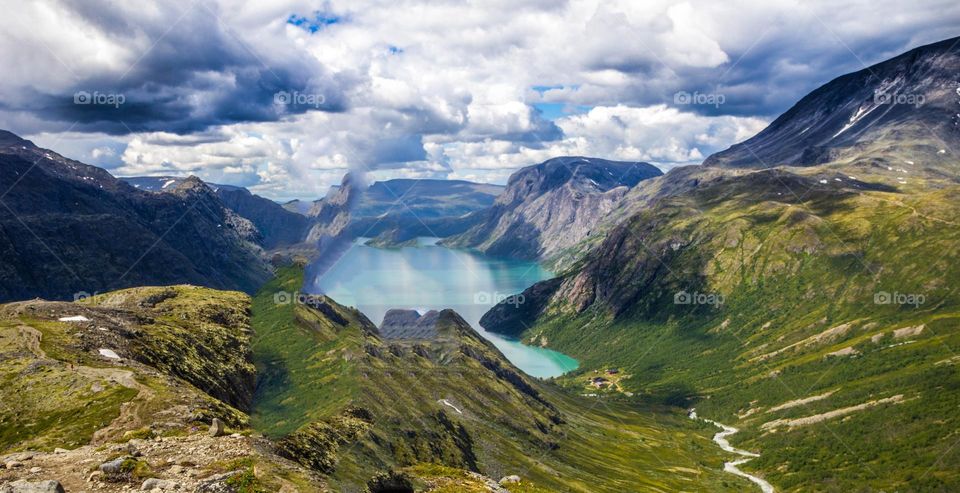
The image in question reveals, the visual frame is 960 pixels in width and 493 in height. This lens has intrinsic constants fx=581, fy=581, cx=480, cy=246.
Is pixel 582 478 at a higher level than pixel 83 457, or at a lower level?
lower

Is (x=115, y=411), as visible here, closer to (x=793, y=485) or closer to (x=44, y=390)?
(x=44, y=390)

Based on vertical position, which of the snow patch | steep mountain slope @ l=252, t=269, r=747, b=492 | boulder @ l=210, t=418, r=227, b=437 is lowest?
steep mountain slope @ l=252, t=269, r=747, b=492

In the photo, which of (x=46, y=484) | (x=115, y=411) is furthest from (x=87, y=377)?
(x=46, y=484)

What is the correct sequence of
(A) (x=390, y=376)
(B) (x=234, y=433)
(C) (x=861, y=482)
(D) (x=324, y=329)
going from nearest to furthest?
(B) (x=234, y=433) < (A) (x=390, y=376) < (D) (x=324, y=329) < (C) (x=861, y=482)

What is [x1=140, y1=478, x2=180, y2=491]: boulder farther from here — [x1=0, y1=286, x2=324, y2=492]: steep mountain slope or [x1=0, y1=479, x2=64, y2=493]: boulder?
[x1=0, y1=479, x2=64, y2=493]: boulder

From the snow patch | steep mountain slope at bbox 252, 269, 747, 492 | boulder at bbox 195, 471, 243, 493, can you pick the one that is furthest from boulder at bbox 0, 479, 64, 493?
the snow patch

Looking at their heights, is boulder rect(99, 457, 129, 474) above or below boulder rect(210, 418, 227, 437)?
below
